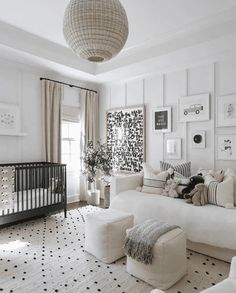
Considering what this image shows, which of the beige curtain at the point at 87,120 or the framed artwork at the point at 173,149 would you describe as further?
the beige curtain at the point at 87,120

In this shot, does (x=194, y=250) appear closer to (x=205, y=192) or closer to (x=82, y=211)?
(x=205, y=192)

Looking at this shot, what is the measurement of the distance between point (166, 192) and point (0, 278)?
218 cm

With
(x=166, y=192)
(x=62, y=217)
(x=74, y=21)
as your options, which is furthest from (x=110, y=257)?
(x=74, y=21)

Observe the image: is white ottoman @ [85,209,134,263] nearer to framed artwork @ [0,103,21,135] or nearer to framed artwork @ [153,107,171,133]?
framed artwork @ [153,107,171,133]

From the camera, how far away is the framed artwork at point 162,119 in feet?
13.8

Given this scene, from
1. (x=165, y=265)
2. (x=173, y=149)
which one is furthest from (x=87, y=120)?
(x=165, y=265)

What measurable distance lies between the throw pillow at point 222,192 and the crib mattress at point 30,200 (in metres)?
2.33

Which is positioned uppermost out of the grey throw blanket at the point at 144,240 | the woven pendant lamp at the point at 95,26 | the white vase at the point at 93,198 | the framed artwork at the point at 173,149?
the woven pendant lamp at the point at 95,26

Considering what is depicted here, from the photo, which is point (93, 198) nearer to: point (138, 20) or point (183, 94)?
point (183, 94)

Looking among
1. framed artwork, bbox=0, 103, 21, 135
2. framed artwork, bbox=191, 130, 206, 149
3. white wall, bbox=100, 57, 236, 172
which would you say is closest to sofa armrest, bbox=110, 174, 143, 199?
white wall, bbox=100, 57, 236, 172

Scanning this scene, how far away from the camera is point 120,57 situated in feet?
13.5

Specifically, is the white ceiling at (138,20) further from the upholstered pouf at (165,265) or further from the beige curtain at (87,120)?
the upholstered pouf at (165,265)

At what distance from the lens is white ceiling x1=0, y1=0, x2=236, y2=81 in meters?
2.69

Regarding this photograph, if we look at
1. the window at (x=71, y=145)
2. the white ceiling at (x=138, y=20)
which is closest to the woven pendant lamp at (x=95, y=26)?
the white ceiling at (x=138, y=20)
